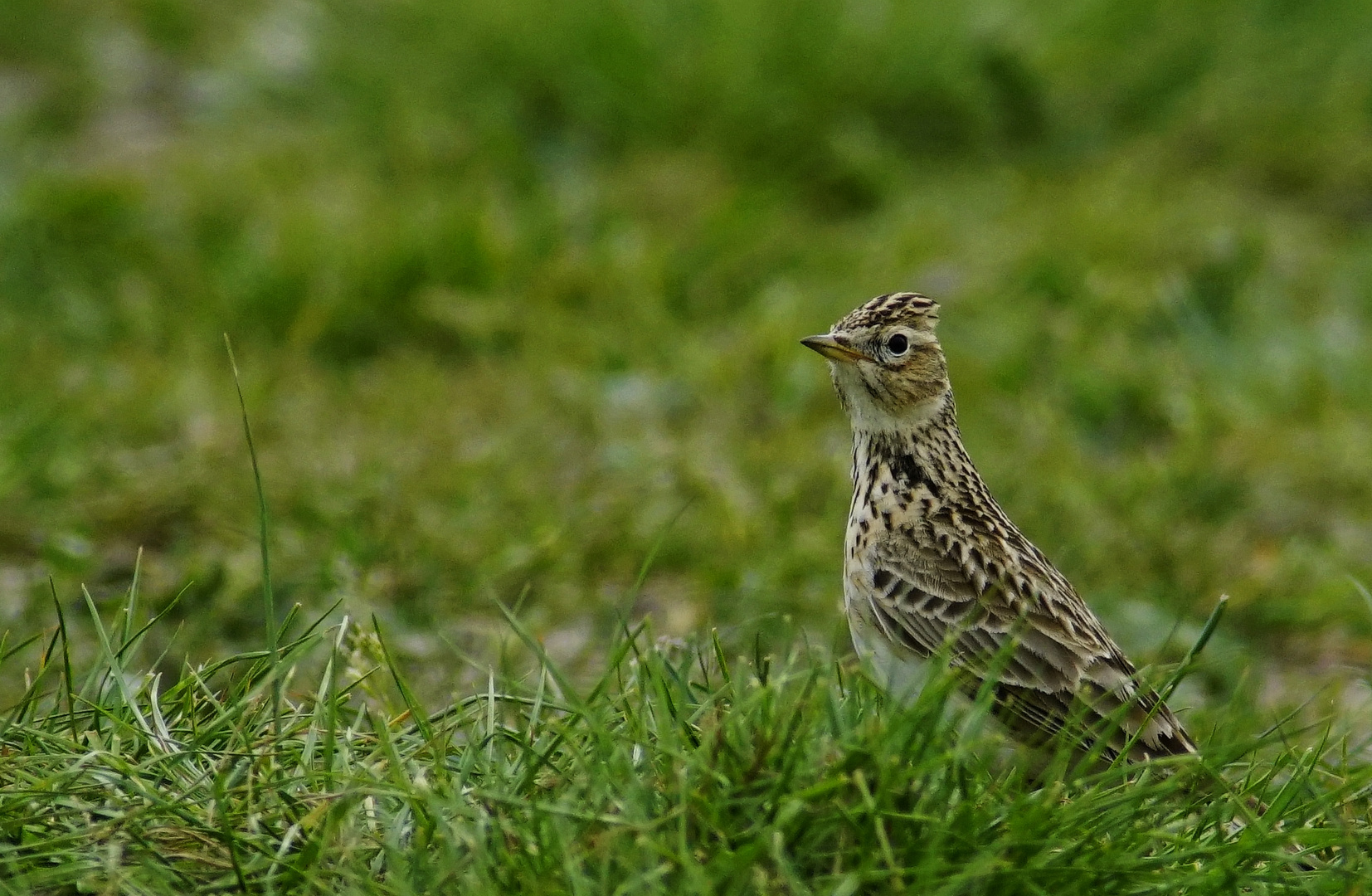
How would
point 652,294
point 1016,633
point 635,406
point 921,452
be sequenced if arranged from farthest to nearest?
point 652,294 → point 635,406 → point 921,452 → point 1016,633

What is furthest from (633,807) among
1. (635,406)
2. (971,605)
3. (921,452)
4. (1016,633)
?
(635,406)

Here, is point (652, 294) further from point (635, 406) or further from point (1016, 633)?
point (1016, 633)

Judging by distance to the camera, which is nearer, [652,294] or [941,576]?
[941,576]

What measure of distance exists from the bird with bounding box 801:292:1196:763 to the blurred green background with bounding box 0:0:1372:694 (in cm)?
49

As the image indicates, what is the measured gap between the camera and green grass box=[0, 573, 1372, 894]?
3439 millimetres

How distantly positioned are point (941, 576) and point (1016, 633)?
18.0 inches

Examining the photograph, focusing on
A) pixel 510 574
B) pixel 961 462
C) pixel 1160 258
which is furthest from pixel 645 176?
pixel 961 462

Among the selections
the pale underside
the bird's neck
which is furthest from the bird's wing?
the bird's neck

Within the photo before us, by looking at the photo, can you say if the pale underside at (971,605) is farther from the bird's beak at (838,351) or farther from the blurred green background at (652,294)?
the blurred green background at (652,294)

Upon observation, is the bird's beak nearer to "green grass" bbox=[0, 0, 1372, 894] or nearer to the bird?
the bird

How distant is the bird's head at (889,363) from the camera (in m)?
5.27

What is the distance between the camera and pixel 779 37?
10438 mm

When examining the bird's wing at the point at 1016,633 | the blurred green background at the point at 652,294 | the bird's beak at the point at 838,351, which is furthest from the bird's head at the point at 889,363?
the blurred green background at the point at 652,294

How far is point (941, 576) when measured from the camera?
4.80 metres
